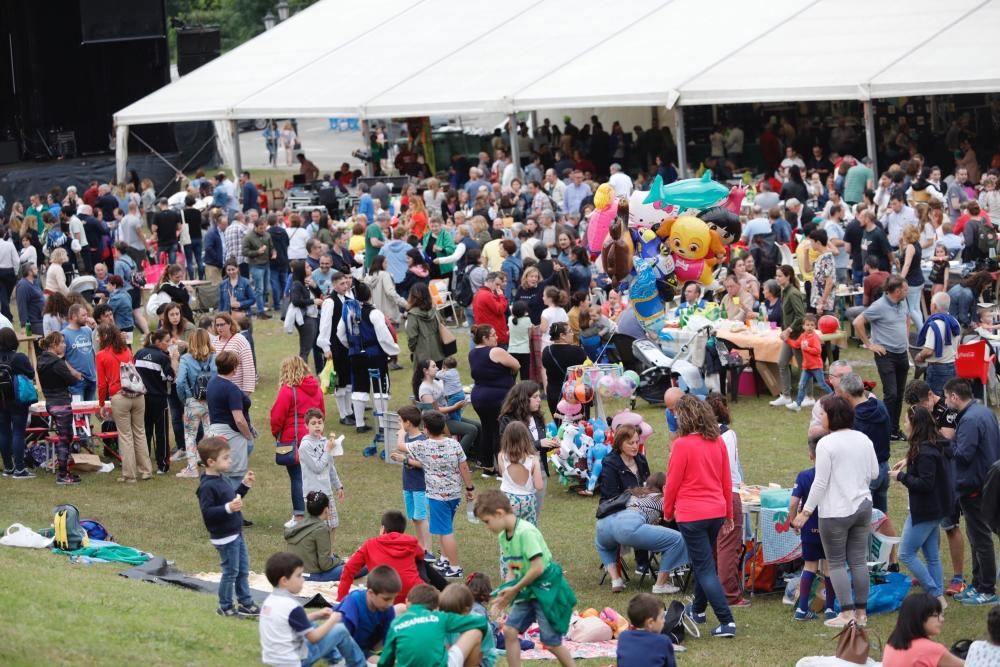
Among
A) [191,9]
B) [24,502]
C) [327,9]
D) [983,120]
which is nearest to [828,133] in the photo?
[983,120]

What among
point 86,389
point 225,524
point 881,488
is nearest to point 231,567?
point 225,524

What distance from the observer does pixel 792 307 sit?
14.9 m

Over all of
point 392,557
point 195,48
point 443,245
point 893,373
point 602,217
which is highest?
point 195,48

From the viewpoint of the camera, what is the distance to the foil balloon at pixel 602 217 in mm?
15344

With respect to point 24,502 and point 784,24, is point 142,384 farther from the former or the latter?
point 784,24

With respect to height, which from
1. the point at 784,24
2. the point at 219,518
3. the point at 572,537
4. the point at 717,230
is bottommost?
the point at 572,537

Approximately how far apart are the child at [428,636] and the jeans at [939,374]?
6.65m

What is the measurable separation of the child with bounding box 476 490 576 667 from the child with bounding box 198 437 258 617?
5.69ft

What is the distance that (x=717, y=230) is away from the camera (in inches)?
587

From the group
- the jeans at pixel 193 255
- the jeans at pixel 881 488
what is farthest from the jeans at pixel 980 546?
the jeans at pixel 193 255

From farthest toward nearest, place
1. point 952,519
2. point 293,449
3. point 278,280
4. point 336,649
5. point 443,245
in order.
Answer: point 278,280
point 443,245
point 293,449
point 952,519
point 336,649

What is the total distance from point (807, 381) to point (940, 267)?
311 centimetres

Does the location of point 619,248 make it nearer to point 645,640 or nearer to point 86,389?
point 86,389

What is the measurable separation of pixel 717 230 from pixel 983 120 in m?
13.3
